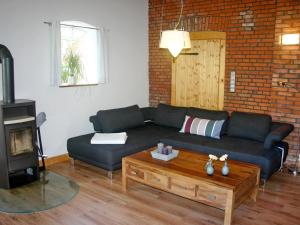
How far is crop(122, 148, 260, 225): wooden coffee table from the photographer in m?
2.88

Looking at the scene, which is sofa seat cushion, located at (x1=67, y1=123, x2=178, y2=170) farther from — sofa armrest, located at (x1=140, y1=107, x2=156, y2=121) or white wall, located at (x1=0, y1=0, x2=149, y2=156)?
sofa armrest, located at (x1=140, y1=107, x2=156, y2=121)

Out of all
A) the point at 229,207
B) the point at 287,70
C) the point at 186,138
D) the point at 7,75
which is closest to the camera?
the point at 229,207

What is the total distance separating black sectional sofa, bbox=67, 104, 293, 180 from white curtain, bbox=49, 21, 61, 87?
0.84m

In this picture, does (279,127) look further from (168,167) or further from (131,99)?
(131,99)

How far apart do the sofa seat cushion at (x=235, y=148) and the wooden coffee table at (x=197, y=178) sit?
1.31ft

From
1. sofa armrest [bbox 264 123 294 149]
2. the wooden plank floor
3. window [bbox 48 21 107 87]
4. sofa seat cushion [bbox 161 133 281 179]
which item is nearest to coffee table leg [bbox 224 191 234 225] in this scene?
the wooden plank floor

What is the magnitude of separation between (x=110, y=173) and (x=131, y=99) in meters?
2.16

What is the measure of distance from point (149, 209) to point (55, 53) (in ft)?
8.62

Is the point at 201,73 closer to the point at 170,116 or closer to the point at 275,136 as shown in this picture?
the point at 170,116

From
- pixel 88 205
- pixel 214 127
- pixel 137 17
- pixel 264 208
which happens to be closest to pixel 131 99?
pixel 137 17

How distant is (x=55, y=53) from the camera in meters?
4.45

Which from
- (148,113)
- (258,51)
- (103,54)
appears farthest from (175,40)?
(148,113)

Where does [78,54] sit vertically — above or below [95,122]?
above

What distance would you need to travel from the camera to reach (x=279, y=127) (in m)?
4.19
